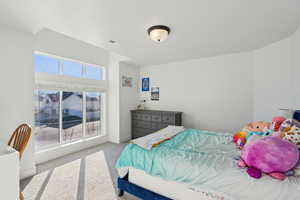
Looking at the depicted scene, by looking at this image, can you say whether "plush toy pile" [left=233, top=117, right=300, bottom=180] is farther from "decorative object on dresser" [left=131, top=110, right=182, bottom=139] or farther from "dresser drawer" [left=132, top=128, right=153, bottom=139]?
"dresser drawer" [left=132, top=128, right=153, bottom=139]

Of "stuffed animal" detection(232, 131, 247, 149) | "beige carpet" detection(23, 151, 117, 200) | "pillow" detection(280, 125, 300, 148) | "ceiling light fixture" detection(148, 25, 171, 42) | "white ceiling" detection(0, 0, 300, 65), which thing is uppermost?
"white ceiling" detection(0, 0, 300, 65)

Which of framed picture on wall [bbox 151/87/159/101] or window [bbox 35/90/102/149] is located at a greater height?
framed picture on wall [bbox 151/87/159/101]

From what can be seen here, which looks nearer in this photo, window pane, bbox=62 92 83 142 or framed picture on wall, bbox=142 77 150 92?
window pane, bbox=62 92 83 142

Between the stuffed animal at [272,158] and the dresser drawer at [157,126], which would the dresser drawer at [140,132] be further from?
the stuffed animal at [272,158]

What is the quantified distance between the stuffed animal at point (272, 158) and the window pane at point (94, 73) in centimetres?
389

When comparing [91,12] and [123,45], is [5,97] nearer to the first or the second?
[91,12]

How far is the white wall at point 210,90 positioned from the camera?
10.9ft

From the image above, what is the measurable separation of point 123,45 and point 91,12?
1.16 m

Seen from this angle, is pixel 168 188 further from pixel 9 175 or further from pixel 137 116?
pixel 137 116

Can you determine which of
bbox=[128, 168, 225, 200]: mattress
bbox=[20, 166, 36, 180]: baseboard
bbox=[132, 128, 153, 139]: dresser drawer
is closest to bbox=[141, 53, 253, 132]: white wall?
bbox=[132, 128, 153, 139]: dresser drawer

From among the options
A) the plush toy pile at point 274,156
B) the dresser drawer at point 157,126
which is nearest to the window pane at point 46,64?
the dresser drawer at point 157,126

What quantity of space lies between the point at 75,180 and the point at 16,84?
1.83m

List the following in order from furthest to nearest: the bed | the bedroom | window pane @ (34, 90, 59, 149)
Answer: window pane @ (34, 90, 59, 149), the bedroom, the bed

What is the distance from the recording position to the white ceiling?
169cm
